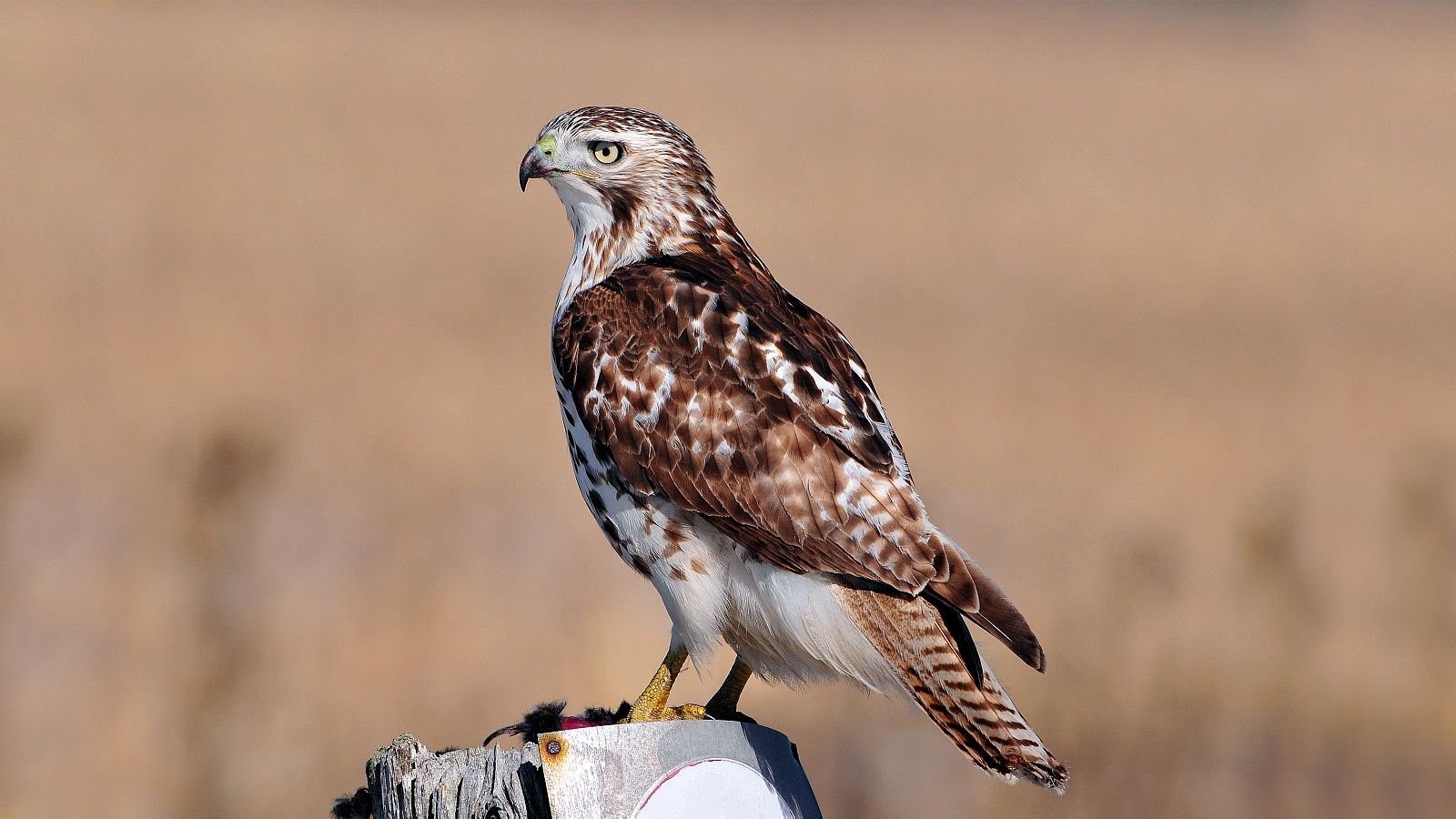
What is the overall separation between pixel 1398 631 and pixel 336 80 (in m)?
16.5

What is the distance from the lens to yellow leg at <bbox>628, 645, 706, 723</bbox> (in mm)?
4488

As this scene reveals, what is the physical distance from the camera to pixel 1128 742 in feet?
22.6

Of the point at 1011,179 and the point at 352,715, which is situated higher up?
the point at 1011,179

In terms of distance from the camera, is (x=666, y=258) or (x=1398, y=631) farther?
(x=1398, y=631)

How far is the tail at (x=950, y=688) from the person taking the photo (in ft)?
13.0

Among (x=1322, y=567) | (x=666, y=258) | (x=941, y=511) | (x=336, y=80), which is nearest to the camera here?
(x=666, y=258)

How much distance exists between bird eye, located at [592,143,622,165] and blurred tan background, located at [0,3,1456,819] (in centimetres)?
236

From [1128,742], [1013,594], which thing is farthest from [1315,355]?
[1128,742]

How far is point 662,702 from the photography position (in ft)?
14.8

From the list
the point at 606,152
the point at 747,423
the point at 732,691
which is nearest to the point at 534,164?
the point at 606,152

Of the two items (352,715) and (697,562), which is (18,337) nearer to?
(352,715)

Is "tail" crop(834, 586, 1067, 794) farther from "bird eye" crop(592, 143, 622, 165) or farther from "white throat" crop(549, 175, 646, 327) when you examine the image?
"bird eye" crop(592, 143, 622, 165)

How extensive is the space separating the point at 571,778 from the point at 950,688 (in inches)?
38.0

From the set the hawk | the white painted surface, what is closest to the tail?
the hawk
